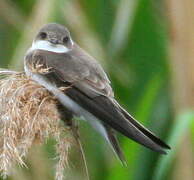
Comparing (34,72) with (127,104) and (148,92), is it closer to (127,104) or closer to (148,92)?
(148,92)

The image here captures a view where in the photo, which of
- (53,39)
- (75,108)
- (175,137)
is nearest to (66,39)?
(53,39)

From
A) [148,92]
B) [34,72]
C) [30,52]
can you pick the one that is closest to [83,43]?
[30,52]

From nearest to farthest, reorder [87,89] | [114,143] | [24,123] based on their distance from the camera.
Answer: [24,123]
[114,143]
[87,89]

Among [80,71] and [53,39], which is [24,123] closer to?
[80,71]

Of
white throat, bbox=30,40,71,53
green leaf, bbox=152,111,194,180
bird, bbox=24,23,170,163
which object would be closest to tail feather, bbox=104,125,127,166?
bird, bbox=24,23,170,163

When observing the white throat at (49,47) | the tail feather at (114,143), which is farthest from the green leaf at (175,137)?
the white throat at (49,47)

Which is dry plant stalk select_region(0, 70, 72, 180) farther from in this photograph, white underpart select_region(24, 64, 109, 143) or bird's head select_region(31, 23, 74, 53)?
bird's head select_region(31, 23, 74, 53)
